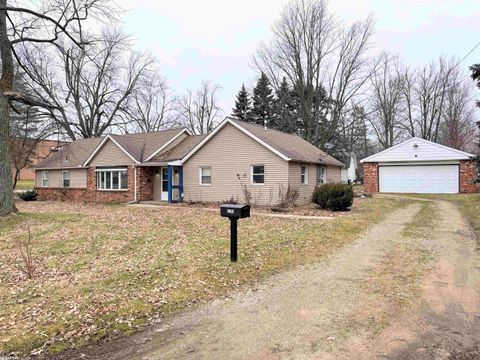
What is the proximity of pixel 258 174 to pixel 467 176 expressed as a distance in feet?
51.6

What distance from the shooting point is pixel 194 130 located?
50.4 m

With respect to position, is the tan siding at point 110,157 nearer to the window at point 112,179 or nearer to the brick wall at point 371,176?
the window at point 112,179

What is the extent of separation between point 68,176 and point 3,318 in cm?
2377

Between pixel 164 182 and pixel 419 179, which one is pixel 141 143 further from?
pixel 419 179

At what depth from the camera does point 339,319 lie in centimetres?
432

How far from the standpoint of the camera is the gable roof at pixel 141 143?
22.6 m

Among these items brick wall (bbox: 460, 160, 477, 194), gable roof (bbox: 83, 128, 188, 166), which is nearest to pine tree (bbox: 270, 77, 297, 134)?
gable roof (bbox: 83, 128, 188, 166)

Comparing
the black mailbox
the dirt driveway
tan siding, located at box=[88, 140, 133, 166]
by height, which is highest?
tan siding, located at box=[88, 140, 133, 166]

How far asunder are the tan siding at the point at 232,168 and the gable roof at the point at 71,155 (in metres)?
10.1

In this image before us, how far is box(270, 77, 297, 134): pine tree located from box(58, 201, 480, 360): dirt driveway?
98.7 feet

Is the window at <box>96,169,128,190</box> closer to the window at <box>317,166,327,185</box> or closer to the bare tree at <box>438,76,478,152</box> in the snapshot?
the window at <box>317,166,327,185</box>

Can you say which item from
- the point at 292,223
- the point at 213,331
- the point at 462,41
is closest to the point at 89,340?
the point at 213,331

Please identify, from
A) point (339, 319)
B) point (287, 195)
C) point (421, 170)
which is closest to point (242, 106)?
point (421, 170)

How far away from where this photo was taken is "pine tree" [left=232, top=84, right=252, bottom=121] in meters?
44.6
